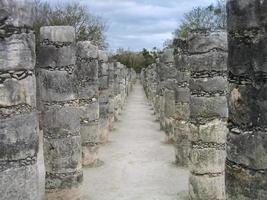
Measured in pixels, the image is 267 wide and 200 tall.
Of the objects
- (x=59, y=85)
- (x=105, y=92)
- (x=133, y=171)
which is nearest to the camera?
(x=59, y=85)

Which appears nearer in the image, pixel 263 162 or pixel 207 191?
pixel 263 162

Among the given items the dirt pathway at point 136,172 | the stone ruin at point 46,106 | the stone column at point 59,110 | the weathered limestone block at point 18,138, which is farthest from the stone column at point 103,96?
the weathered limestone block at point 18,138

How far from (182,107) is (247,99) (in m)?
7.83

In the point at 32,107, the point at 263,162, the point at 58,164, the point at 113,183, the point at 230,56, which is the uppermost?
the point at 230,56

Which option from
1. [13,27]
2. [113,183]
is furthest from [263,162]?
[113,183]

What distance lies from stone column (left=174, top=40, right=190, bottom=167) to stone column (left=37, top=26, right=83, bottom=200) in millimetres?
3568

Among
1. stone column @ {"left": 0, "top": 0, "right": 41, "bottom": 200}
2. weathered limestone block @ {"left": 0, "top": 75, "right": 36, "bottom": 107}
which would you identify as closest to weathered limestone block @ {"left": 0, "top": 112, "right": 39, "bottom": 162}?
stone column @ {"left": 0, "top": 0, "right": 41, "bottom": 200}

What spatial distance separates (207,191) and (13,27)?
5.09 m

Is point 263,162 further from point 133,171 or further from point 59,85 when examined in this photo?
point 133,171

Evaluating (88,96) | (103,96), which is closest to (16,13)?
(88,96)

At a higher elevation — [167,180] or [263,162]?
[263,162]

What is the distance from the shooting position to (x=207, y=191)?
357 inches

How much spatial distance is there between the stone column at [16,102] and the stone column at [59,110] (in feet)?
11.2

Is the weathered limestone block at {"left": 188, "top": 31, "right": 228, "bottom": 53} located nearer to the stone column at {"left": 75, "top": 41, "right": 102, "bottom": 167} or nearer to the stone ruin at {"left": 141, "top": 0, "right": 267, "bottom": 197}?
the stone ruin at {"left": 141, "top": 0, "right": 267, "bottom": 197}
